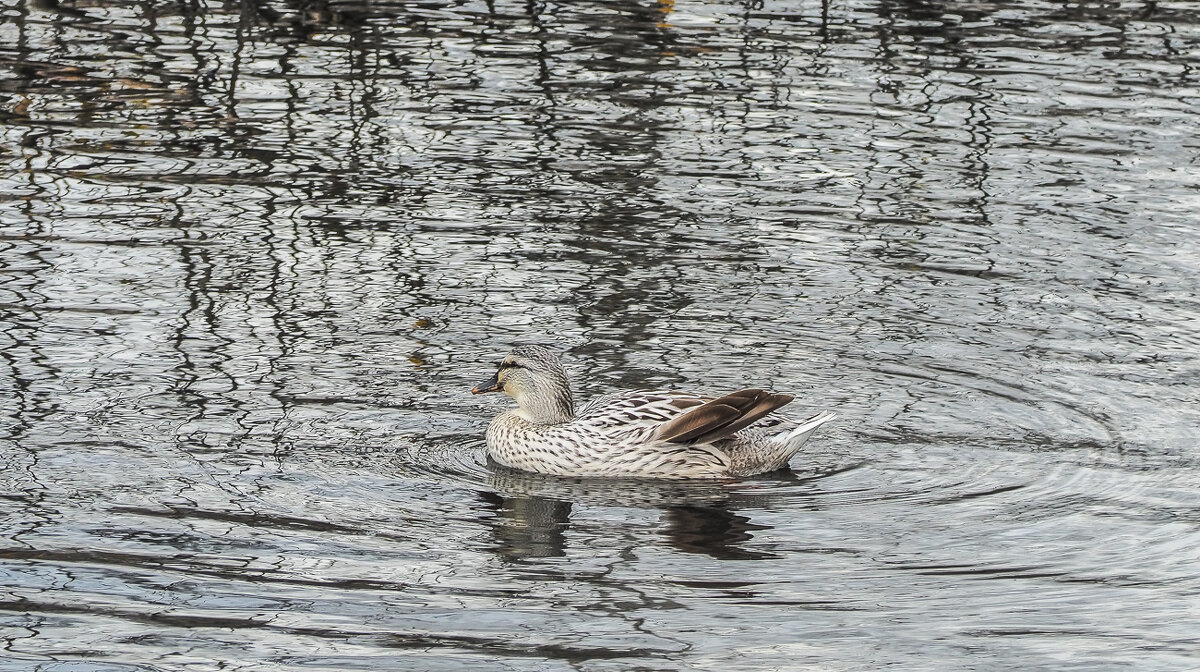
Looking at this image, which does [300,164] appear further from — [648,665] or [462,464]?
[648,665]

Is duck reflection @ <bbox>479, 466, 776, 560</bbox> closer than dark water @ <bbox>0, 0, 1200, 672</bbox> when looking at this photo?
No

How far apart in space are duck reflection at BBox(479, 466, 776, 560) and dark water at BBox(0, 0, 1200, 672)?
1.3 inches

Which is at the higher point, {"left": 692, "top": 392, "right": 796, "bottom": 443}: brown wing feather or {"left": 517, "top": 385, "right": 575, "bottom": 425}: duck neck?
{"left": 692, "top": 392, "right": 796, "bottom": 443}: brown wing feather

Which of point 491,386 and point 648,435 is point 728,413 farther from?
point 491,386

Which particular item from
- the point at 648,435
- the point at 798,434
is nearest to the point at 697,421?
the point at 648,435

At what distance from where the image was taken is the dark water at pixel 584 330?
24.6 ft

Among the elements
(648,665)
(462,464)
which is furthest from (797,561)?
(462,464)

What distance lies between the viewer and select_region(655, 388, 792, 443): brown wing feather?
9.40m

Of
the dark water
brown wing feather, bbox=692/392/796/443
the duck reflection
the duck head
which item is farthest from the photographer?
the duck head

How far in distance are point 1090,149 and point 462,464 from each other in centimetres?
797

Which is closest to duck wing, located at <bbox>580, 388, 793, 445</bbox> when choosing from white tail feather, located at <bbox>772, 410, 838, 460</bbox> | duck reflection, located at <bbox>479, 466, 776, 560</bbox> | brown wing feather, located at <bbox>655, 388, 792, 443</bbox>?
brown wing feather, located at <bbox>655, 388, 792, 443</bbox>

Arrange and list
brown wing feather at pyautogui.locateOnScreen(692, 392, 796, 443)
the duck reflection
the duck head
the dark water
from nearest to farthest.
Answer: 1. the dark water
2. the duck reflection
3. brown wing feather at pyautogui.locateOnScreen(692, 392, 796, 443)
4. the duck head

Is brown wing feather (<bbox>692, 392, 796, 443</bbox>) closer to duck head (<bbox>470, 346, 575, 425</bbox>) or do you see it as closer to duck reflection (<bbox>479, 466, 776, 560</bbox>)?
duck reflection (<bbox>479, 466, 776, 560</bbox>)

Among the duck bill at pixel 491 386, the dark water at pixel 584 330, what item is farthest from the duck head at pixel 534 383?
the dark water at pixel 584 330
